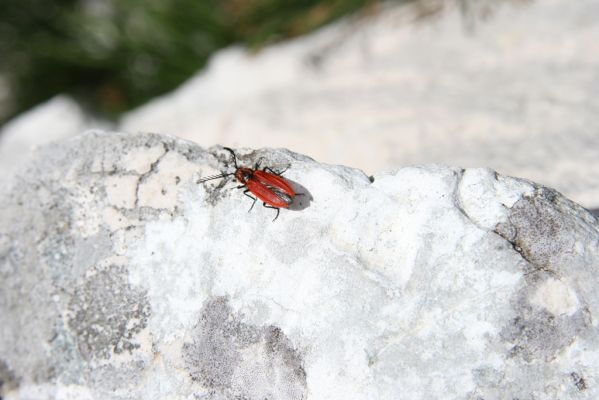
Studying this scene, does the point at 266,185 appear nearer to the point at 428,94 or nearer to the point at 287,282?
the point at 287,282

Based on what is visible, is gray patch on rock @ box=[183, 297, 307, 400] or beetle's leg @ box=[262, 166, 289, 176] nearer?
gray patch on rock @ box=[183, 297, 307, 400]

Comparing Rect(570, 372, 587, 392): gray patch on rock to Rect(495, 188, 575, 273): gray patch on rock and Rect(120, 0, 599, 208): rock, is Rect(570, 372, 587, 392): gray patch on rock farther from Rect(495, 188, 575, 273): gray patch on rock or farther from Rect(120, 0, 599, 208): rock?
Rect(120, 0, 599, 208): rock

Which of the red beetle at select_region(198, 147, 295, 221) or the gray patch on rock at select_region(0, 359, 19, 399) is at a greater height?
the red beetle at select_region(198, 147, 295, 221)

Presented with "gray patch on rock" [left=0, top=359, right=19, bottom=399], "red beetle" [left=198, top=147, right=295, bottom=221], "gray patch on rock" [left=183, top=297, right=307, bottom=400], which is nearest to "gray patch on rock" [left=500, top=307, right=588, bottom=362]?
"gray patch on rock" [left=183, top=297, right=307, bottom=400]

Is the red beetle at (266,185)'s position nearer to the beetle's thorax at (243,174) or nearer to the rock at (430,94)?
the beetle's thorax at (243,174)

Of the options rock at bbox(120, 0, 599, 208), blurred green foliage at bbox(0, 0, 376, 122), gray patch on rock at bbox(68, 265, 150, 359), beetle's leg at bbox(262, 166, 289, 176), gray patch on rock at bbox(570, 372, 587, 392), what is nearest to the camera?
gray patch on rock at bbox(570, 372, 587, 392)

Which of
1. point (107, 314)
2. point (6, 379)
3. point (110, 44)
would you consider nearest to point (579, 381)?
point (107, 314)

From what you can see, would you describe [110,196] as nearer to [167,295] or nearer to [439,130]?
[167,295]

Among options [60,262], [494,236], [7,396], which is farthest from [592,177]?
[7,396]
